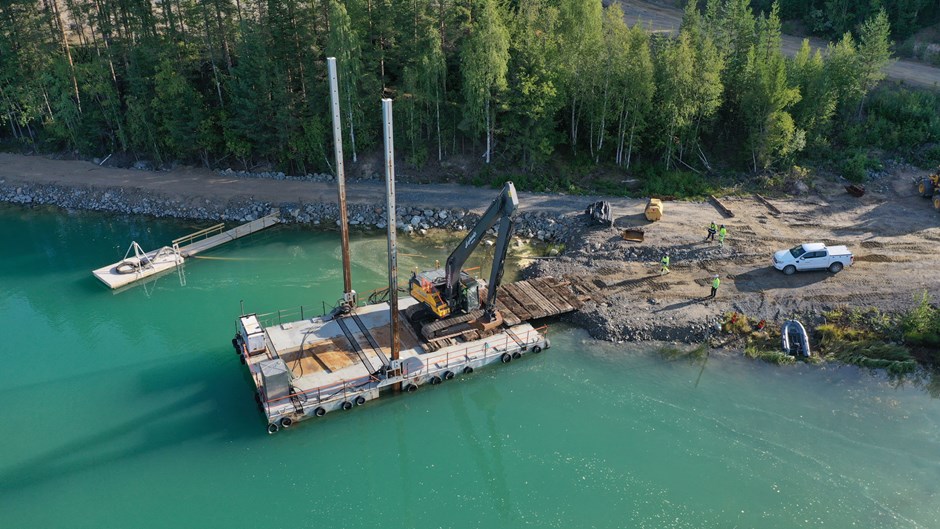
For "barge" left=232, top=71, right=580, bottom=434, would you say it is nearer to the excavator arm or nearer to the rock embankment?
the excavator arm

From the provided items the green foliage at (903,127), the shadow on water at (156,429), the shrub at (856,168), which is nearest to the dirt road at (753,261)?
the shrub at (856,168)

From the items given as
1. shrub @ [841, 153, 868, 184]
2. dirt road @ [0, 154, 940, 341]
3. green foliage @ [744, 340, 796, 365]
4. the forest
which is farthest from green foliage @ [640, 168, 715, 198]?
green foliage @ [744, 340, 796, 365]

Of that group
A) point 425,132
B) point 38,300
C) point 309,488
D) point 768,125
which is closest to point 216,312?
point 38,300

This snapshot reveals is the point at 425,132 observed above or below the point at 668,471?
above

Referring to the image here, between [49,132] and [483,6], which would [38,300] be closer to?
[49,132]

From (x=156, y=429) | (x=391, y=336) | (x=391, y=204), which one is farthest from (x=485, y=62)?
(x=156, y=429)

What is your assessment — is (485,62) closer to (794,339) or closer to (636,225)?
(636,225)
